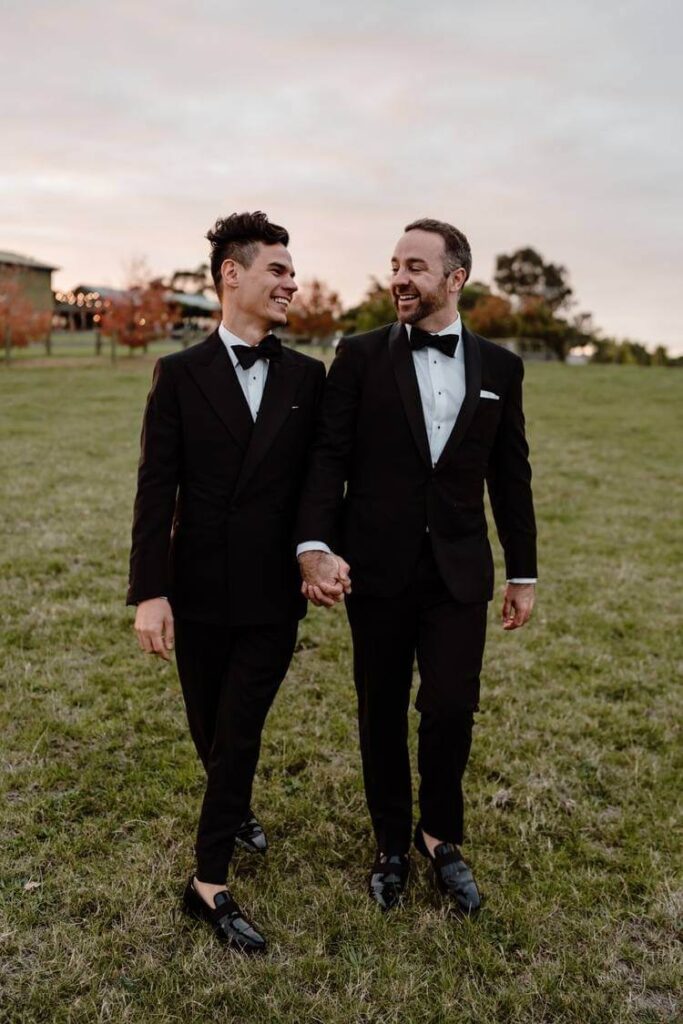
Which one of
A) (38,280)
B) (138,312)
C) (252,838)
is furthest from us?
(38,280)

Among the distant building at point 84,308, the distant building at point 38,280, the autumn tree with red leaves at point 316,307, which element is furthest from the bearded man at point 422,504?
the distant building at point 38,280

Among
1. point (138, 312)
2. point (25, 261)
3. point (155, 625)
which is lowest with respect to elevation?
point (155, 625)

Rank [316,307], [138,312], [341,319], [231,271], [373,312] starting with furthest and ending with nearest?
1. [341,319]
2. [373,312]
3. [316,307]
4. [138,312]
5. [231,271]

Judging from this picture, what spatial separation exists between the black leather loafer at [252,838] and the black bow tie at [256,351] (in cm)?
208

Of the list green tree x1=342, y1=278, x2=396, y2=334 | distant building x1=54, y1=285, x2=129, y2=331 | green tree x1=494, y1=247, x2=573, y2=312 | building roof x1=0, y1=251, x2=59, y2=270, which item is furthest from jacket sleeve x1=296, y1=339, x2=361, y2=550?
green tree x1=494, y1=247, x2=573, y2=312

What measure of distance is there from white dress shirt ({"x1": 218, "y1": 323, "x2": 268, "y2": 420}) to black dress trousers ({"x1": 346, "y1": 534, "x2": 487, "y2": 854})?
879mm

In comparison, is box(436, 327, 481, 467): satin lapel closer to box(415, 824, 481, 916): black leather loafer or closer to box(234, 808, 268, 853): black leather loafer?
box(415, 824, 481, 916): black leather loafer

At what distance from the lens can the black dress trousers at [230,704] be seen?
3355mm

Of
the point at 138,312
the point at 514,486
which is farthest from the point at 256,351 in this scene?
the point at 138,312

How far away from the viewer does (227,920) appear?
10.8 feet

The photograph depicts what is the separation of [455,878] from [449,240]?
2.61 m

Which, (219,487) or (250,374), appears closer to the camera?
(219,487)

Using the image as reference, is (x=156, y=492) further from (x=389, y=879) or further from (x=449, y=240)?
(x=389, y=879)

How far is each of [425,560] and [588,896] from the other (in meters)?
1.60
